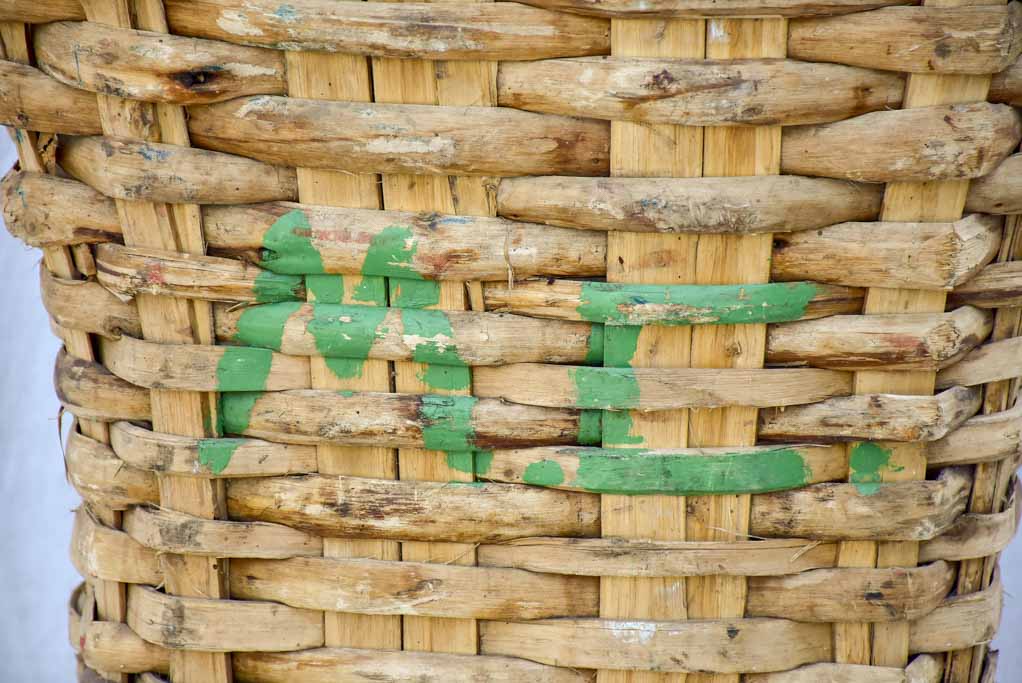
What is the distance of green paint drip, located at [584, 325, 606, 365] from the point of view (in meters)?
0.95

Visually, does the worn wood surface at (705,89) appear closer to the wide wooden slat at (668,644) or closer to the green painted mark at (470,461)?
the green painted mark at (470,461)

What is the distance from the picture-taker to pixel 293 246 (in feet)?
3.09

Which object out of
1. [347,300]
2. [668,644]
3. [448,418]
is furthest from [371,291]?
[668,644]

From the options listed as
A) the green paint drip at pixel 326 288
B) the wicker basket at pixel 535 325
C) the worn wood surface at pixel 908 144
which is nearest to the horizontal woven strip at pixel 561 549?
the wicker basket at pixel 535 325

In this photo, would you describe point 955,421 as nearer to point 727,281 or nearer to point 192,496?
point 727,281

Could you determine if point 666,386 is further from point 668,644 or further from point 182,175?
point 182,175

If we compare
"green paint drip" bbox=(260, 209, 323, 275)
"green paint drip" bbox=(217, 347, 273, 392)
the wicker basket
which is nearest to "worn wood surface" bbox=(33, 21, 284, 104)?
the wicker basket

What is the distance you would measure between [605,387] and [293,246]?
0.28 m

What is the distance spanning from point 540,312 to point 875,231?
276 mm

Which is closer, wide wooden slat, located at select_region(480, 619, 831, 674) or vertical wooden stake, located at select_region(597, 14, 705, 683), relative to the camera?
vertical wooden stake, located at select_region(597, 14, 705, 683)

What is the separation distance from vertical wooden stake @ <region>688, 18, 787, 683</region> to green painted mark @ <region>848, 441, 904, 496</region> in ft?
0.30

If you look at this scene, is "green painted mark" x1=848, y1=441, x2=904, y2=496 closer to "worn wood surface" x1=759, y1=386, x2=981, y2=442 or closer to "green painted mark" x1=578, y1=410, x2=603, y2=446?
"worn wood surface" x1=759, y1=386, x2=981, y2=442

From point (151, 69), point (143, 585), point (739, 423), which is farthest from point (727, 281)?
point (143, 585)

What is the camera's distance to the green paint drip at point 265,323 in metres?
0.96
